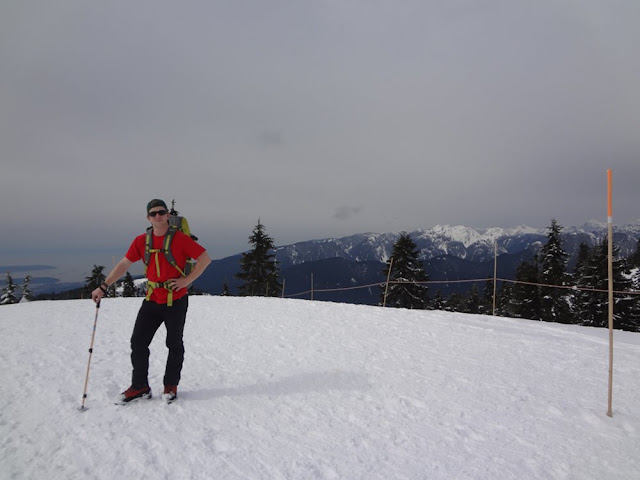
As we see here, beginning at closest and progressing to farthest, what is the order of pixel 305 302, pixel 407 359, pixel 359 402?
pixel 359 402, pixel 407 359, pixel 305 302

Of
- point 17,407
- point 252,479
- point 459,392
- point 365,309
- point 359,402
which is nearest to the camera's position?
point 252,479

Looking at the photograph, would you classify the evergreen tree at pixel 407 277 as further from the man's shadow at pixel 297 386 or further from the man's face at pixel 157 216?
the man's face at pixel 157 216

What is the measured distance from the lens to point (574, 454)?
3.02 metres

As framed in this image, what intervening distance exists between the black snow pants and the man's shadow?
49 centimetres

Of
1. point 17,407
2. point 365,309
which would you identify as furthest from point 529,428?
point 365,309

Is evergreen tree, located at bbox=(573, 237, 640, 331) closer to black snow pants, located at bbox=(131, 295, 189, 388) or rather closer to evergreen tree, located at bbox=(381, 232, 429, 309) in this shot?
evergreen tree, located at bbox=(381, 232, 429, 309)

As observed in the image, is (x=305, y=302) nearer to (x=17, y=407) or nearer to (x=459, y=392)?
(x=459, y=392)

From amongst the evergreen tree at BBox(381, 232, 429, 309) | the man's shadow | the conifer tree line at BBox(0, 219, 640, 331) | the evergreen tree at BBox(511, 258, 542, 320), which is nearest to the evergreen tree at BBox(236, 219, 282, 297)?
the conifer tree line at BBox(0, 219, 640, 331)

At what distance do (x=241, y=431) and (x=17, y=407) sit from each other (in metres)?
2.49

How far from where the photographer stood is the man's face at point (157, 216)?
3551 mm

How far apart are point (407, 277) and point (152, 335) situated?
89.8 feet

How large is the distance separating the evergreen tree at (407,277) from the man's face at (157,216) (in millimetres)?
25641

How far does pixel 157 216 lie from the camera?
11.7 feet

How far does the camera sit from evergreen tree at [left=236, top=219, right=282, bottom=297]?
32625mm
